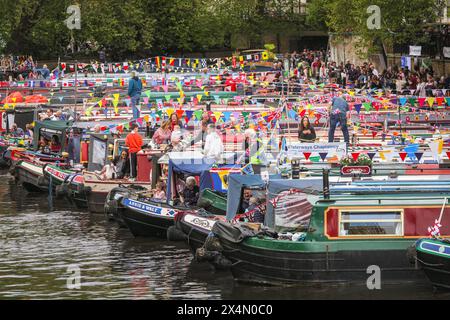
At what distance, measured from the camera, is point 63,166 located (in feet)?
165

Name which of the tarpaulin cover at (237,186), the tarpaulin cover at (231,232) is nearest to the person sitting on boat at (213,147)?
the tarpaulin cover at (237,186)

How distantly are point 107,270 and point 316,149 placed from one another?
6.70m

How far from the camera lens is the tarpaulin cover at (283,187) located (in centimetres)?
3300

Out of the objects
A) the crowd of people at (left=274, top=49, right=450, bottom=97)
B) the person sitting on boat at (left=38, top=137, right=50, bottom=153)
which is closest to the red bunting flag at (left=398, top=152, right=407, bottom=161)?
the person sitting on boat at (left=38, top=137, right=50, bottom=153)

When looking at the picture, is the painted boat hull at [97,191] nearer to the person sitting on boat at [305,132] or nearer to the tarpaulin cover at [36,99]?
the person sitting on boat at [305,132]

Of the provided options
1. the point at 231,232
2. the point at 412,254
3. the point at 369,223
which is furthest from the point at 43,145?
the point at 412,254

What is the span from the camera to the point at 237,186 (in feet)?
115

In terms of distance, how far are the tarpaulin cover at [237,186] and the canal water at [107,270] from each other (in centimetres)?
156

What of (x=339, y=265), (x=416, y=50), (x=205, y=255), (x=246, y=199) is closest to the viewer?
(x=339, y=265)

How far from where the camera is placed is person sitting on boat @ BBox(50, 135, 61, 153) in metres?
54.1

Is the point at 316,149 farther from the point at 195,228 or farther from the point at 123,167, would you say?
A: the point at 123,167

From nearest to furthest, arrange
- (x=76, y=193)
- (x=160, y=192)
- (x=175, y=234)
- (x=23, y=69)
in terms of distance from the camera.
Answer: (x=175, y=234) → (x=160, y=192) → (x=76, y=193) → (x=23, y=69)

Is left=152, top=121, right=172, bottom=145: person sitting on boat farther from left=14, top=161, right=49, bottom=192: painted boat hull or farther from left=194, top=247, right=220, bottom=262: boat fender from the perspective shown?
left=194, top=247, right=220, bottom=262: boat fender

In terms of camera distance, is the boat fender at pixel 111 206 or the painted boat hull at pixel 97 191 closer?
the boat fender at pixel 111 206
